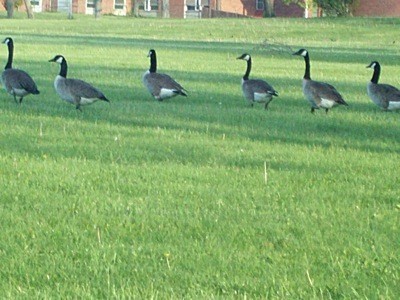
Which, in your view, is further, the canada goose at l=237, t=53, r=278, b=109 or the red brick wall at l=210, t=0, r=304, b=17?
the red brick wall at l=210, t=0, r=304, b=17

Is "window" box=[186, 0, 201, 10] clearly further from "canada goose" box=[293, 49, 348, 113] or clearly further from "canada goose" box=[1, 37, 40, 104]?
"canada goose" box=[293, 49, 348, 113]

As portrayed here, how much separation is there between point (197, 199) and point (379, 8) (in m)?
75.1

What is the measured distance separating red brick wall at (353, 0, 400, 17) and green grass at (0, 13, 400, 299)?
6358 centimetres

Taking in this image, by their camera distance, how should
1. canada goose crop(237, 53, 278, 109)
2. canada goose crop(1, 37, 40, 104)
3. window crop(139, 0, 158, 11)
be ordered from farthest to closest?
1. window crop(139, 0, 158, 11)
2. canada goose crop(237, 53, 278, 109)
3. canada goose crop(1, 37, 40, 104)

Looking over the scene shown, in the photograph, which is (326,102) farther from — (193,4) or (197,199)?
(193,4)

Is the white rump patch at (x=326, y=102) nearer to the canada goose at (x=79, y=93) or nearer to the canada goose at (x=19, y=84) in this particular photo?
the canada goose at (x=79, y=93)

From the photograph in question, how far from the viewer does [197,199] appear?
8.91 meters

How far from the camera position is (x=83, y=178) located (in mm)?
9797

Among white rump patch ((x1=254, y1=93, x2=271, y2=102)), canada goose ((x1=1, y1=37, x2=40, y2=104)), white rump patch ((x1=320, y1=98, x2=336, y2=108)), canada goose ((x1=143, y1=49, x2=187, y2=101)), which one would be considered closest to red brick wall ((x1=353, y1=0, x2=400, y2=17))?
canada goose ((x1=143, y1=49, x2=187, y2=101))

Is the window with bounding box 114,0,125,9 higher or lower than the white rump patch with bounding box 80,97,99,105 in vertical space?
higher

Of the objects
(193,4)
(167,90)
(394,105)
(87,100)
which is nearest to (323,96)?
(394,105)

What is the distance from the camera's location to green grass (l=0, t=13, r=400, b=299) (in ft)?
20.9

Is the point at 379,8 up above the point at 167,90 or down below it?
above

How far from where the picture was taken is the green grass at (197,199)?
636 cm
